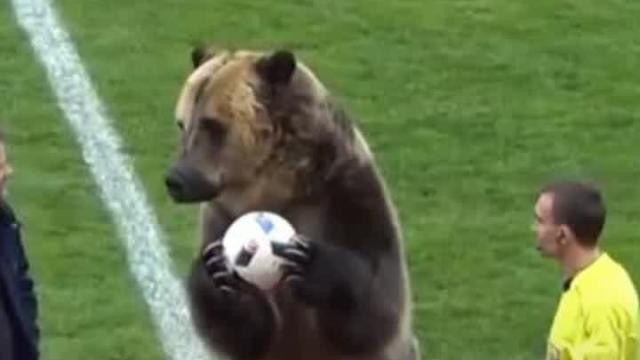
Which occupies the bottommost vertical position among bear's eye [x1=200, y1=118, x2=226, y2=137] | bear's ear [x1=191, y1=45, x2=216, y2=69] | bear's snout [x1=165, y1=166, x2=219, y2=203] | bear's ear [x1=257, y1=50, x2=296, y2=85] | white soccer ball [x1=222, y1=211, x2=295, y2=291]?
white soccer ball [x1=222, y1=211, x2=295, y2=291]

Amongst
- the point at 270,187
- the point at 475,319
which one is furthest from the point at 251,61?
the point at 475,319

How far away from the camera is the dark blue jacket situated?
747 centimetres

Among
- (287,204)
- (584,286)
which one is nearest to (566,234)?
(584,286)

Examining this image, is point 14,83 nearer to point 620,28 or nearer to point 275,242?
point 620,28

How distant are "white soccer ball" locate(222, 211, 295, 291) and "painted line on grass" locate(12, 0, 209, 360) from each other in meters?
2.83

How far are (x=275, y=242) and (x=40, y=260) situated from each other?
534 centimetres

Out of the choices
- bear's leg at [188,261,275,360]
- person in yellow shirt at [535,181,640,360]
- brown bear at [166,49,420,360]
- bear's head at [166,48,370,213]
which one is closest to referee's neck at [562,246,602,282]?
person in yellow shirt at [535,181,640,360]

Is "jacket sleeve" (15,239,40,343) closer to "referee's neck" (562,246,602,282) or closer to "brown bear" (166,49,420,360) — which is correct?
"brown bear" (166,49,420,360)

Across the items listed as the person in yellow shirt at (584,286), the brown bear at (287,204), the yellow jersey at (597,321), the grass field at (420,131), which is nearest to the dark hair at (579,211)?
the person in yellow shirt at (584,286)

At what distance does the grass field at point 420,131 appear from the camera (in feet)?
37.3

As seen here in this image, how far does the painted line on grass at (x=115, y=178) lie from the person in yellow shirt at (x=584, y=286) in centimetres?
229

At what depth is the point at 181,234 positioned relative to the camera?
12.1 meters

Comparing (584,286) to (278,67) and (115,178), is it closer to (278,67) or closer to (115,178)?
(278,67)

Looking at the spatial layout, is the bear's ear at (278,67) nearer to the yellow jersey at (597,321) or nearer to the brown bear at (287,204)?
the brown bear at (287,204)
